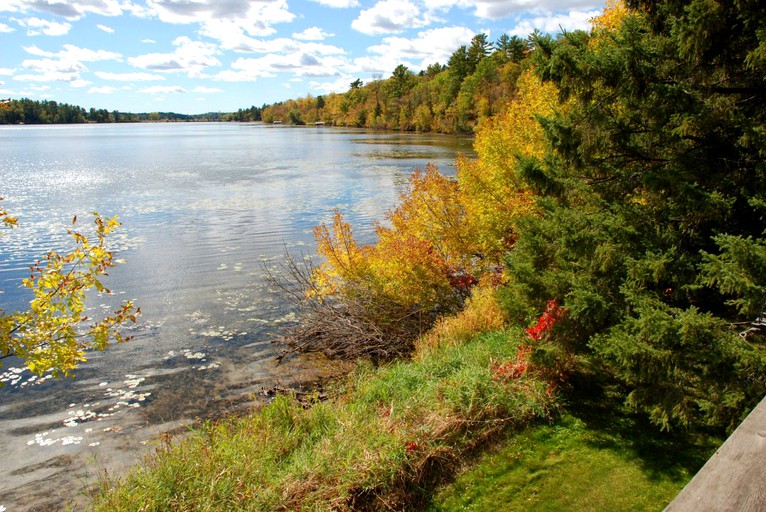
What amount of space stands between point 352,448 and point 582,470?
2849 mm

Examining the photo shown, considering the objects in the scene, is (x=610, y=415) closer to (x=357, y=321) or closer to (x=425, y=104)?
(x=357, y=321)

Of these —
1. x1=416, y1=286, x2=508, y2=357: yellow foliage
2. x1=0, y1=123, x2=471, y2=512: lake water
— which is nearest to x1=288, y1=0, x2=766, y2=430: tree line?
x1=416, y1=286, x2=508, y2=357: yellow foliage

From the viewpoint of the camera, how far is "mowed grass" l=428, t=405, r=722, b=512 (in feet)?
19.8

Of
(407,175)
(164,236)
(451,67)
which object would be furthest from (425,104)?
(164,236)

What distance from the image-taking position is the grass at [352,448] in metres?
5.84

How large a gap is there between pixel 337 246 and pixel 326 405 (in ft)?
19.0

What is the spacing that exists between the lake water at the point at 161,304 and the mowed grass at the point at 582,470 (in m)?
5.08

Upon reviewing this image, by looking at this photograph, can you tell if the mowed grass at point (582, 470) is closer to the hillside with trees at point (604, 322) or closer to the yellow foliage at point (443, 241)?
the hillside with trees at point (604, 322)

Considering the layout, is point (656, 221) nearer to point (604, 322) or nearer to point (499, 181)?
point (604, 322)

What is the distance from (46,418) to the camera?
32.5ft

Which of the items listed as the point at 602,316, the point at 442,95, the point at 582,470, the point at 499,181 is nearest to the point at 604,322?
the point at 602,316

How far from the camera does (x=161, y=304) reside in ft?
51.2

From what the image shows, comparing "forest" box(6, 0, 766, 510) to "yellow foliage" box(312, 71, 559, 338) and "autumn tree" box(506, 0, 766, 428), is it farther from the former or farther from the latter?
"yellow foliage" box(312, 71, 559, 338)

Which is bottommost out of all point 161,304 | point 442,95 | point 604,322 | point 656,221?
point 161,304
